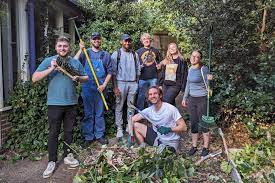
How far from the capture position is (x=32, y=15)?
7449 millimetres

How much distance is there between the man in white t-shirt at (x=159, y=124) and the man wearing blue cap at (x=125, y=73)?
1.32 m

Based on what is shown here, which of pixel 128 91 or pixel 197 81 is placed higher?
pixel 197 81

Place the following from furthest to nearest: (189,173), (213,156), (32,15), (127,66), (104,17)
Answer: (104,17)
(32,15)
(127,66)
(213,156)
(189,173)

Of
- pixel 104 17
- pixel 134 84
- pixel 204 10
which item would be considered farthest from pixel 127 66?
pixel 104 17

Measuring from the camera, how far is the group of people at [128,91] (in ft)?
16.7

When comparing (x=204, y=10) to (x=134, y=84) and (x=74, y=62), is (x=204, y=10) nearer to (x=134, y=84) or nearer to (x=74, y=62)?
(x=134, y=84)

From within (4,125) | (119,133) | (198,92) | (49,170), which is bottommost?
(49,170)

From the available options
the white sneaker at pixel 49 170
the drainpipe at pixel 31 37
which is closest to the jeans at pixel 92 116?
the white sneaker at pixel 49 170

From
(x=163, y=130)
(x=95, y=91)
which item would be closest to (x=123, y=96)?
(x=95, y=91)

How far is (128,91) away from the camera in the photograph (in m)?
6.53

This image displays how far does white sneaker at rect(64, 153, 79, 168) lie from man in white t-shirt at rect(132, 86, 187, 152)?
1.08m

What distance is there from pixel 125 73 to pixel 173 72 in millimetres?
808

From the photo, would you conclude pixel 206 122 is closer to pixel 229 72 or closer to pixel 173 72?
pixel 173 72

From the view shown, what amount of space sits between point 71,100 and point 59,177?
3.58 feet
